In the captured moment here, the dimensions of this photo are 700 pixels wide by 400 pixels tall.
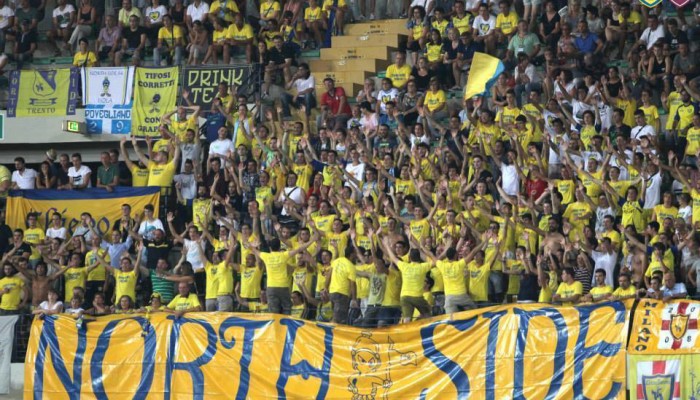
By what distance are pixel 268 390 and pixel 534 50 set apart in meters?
8.99

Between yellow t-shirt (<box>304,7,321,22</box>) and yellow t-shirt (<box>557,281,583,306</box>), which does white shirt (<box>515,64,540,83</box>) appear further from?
yellow t-shirt (<box>557,281,583,306</box>)

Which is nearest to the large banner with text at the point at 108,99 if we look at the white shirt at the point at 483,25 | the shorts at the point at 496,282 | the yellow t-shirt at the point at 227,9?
the yellow t-shirt at the point at 227,9

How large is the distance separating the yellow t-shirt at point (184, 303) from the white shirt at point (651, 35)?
8.86m

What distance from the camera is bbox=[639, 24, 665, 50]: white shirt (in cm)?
2430

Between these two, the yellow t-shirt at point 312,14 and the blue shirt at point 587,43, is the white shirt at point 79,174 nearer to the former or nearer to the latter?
the yellow t-shirt at point 312,14

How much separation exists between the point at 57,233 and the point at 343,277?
264 inches

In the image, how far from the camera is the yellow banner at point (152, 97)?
2688cm

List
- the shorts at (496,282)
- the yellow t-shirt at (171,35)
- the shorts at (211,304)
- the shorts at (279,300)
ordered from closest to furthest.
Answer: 1. the shorts at (496,282)
2. the shorts at (279,300)
3. the shorts at (211,304)
4. the yellow t-shirt at (171,35)

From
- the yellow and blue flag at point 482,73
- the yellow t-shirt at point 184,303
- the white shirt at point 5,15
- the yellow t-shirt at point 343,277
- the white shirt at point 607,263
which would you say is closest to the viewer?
the white shirt at point 607,263

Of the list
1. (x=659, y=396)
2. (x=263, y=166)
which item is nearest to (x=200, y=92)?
(x=263, y=166)

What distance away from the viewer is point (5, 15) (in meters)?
30.2

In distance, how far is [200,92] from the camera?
26.7 metres

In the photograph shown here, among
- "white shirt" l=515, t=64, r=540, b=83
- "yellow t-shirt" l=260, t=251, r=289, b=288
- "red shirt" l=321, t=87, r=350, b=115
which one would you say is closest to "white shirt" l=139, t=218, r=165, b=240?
"yellow t-shirt" l=260, t=251, r=289, b=288

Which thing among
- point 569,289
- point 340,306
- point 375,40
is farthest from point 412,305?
point 375,40
